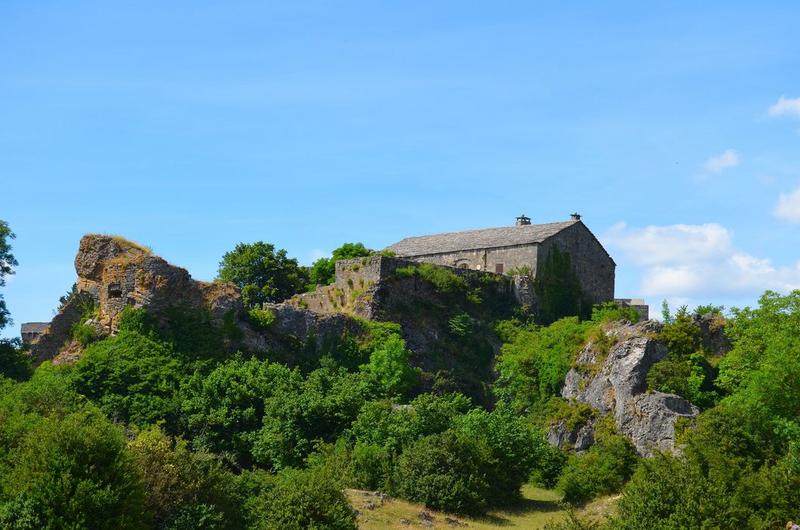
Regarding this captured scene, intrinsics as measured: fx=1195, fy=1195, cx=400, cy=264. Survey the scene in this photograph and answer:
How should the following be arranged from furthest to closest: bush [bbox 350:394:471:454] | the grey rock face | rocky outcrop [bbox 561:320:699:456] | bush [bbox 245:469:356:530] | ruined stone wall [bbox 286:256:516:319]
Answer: ruined stone wall [bbox 286:256:516:319] → the grey rock face → rocky outcrop [bbox 561:320:699:456] → bush [bbox 350:394:471:454] → bush [bbox 245:469:356:530]

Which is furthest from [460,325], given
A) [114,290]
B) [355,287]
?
[114,290]

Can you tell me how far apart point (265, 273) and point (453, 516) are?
110 ft

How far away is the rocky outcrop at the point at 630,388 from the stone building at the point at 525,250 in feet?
41.1

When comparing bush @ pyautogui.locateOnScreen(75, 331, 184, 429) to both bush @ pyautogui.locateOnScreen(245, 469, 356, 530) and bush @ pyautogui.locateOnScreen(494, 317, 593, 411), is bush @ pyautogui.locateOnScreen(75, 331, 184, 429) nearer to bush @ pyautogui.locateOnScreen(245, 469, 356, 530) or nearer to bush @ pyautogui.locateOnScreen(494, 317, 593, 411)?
bush @ pyautogui.locateOnScreen(245, 469, 356, 530)

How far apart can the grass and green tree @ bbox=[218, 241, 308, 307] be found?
97.0 ft

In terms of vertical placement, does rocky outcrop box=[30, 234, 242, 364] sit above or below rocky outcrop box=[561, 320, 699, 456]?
above

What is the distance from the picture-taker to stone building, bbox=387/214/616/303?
67.4 metres

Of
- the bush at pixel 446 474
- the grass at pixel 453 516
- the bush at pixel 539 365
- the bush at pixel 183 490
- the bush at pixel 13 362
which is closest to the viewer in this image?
the bush at pixel 183 490

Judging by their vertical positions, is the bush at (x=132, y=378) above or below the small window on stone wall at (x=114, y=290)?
below

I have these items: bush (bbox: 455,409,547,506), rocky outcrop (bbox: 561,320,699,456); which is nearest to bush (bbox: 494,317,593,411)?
rocky outcrop (bbox: 561,320,699,456)

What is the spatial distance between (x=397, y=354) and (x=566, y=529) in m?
22.3

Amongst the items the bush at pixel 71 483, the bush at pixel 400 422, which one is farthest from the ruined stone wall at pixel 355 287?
the bush at pixel 71 483

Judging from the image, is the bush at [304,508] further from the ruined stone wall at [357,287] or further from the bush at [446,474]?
the ruined stone wall at [357,287]

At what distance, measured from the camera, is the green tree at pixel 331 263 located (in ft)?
238
